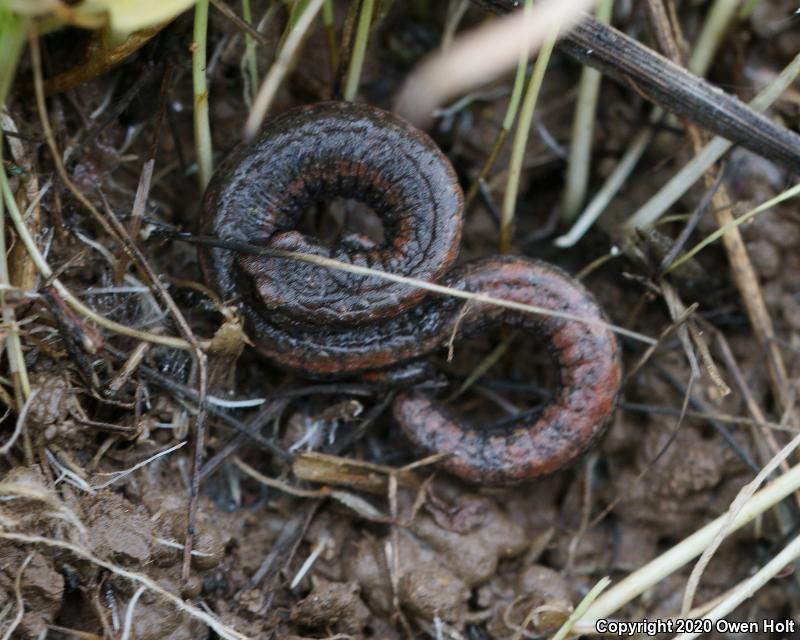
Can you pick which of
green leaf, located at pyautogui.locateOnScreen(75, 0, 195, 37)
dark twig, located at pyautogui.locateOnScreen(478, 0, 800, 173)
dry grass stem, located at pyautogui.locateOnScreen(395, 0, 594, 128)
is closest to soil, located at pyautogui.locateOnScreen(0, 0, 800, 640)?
dry grass stem, located at pyautogui.locateOnScreen(395, 0, 594, 128)

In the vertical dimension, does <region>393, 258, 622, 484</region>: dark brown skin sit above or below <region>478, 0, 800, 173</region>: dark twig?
below

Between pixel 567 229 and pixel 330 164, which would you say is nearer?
pixel 330 164

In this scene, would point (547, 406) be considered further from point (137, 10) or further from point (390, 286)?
point (137, 10)

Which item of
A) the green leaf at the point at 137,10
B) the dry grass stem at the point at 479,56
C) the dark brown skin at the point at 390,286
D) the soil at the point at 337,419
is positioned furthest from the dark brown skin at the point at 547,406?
the green leaf at the point at 137,10

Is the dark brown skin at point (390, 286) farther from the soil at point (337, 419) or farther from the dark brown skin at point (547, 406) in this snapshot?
the soil at point (337, 419)

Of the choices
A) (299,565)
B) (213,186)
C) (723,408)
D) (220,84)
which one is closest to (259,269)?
(213,186)

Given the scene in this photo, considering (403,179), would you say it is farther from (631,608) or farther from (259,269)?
(631,608)

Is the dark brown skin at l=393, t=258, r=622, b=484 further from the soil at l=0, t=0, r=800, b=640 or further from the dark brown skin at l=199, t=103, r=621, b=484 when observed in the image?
the soil at l=0, t=0, r=800, b=640
